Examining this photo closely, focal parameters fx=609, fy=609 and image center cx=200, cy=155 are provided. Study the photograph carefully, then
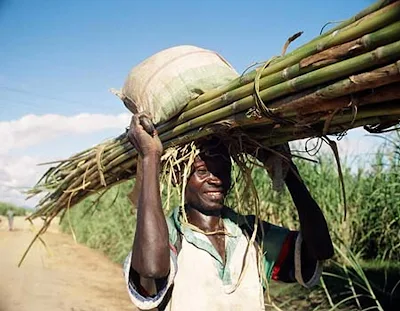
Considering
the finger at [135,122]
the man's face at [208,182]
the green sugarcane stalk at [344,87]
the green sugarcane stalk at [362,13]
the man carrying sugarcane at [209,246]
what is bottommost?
the man carrying sugarcane at [209,246]

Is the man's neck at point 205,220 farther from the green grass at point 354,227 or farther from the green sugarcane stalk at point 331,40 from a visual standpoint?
the green grass at point 354,227

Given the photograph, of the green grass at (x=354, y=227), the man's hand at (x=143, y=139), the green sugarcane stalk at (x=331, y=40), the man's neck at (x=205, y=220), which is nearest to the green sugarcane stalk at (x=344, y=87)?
the green sugarcane stalk at (x=331, y=40)

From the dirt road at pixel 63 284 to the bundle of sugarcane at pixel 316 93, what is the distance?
3.02 m

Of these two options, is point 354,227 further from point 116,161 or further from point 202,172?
point 202,172

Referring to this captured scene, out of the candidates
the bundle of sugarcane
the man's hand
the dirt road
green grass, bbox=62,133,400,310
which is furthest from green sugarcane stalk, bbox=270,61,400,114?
the dirt road

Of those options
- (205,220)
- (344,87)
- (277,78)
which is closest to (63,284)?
(205,220)

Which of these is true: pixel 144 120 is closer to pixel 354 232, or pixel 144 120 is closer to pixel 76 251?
pixel 354 232

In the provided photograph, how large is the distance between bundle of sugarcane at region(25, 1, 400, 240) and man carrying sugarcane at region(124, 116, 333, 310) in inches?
7.7

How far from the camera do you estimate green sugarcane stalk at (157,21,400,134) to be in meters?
1.42

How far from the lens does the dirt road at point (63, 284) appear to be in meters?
6.91

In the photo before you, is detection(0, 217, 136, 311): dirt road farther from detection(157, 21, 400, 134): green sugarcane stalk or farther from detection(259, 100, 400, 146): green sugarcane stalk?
detection(259, 100, 400, 146): green sugarcane stalk

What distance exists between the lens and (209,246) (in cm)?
225

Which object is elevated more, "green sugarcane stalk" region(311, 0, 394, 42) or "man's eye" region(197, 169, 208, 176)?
"green sugarcane stalk" region(311, 0, 394, 42)

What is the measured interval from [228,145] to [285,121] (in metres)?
0.45
